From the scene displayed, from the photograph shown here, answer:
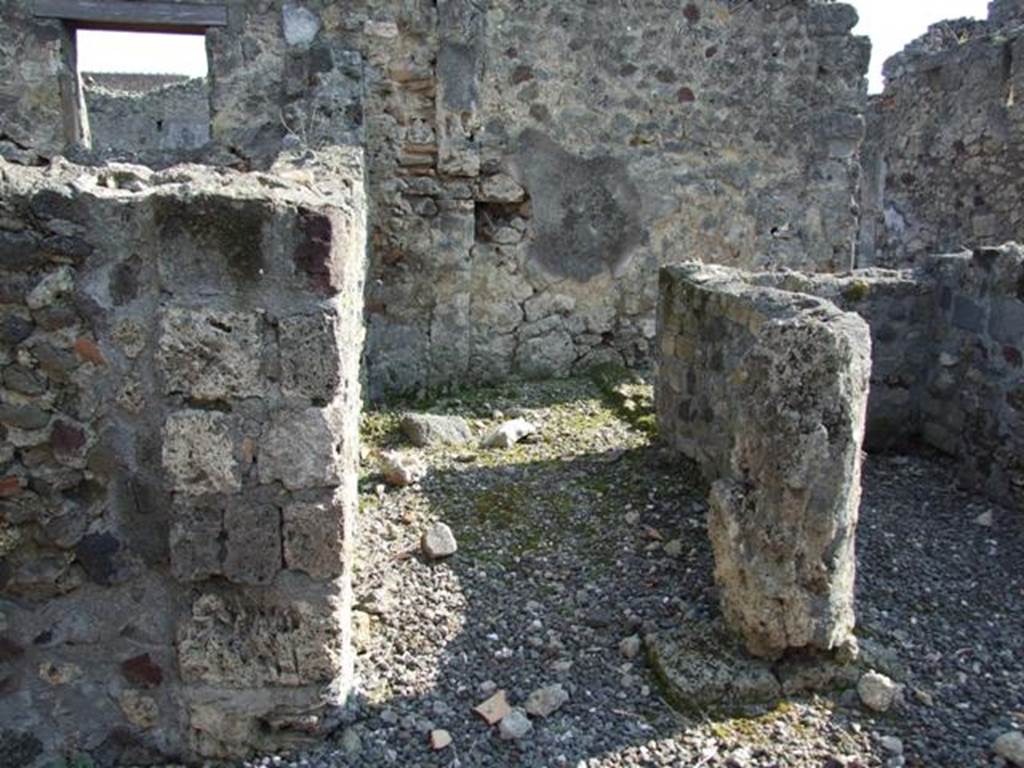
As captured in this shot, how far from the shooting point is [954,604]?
359cm

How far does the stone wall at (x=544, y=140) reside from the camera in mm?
5910

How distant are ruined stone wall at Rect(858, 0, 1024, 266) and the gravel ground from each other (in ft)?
17.4

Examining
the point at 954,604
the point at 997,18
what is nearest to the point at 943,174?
the point at 997,18

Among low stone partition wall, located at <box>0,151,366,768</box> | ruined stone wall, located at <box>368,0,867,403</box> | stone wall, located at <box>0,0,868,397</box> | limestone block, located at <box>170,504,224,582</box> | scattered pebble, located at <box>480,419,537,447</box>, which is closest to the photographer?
low stone partition wall, located at <box>0,151,366,768</box>

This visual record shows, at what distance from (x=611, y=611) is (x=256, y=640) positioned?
1.36 metres

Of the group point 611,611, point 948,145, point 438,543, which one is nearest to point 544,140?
point 438,543

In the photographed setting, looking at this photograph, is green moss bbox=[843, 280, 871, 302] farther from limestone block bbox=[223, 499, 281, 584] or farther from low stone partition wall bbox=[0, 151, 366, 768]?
limestone block bbox=[223, 499, 281, 584]

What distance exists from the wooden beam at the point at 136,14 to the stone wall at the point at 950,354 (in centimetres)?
369

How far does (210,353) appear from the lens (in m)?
2.42

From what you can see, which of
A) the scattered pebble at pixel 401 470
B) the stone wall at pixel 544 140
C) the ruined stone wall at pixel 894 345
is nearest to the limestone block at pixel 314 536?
the scattered pebble at pixel 401 470

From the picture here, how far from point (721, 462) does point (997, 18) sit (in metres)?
8.88

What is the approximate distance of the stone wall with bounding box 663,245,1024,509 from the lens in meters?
4.62

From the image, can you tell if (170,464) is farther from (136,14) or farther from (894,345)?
(136,14)

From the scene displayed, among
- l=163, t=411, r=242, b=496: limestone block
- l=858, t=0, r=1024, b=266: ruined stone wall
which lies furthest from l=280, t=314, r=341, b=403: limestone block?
l=858, t=0, r=1024, b=266: ruined stone wall
